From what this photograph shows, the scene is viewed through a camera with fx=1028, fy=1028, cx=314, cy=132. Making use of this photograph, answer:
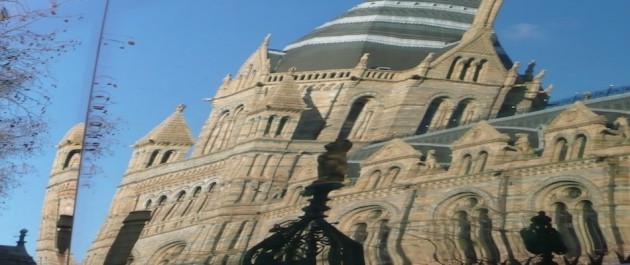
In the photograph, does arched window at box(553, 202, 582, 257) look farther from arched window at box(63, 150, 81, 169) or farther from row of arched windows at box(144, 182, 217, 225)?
arched window at box(63, 150, 81, 169)

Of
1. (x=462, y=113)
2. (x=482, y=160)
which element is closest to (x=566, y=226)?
(x=482, y=160)

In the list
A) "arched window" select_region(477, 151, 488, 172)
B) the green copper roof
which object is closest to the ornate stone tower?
the green copper roof

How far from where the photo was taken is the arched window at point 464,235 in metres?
39.6

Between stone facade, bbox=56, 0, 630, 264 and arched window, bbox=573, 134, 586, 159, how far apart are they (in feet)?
0.14

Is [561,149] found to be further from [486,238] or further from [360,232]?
[360,232]

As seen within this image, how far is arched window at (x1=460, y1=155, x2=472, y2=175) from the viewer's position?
42.1m

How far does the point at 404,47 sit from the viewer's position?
6588cm

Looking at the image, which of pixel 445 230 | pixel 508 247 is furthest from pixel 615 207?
pixel 445 230

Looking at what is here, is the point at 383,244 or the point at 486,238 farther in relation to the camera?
the point at 383,244

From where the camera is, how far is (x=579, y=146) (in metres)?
37.9

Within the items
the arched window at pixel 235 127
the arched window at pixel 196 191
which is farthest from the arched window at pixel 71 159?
the arched window at pixel 196 191

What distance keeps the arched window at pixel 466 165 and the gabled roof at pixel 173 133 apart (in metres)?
28.0

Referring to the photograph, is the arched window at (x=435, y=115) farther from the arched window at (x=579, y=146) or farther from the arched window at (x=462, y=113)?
the arched window at (x=579, y=146)

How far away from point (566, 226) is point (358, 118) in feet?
88.0
